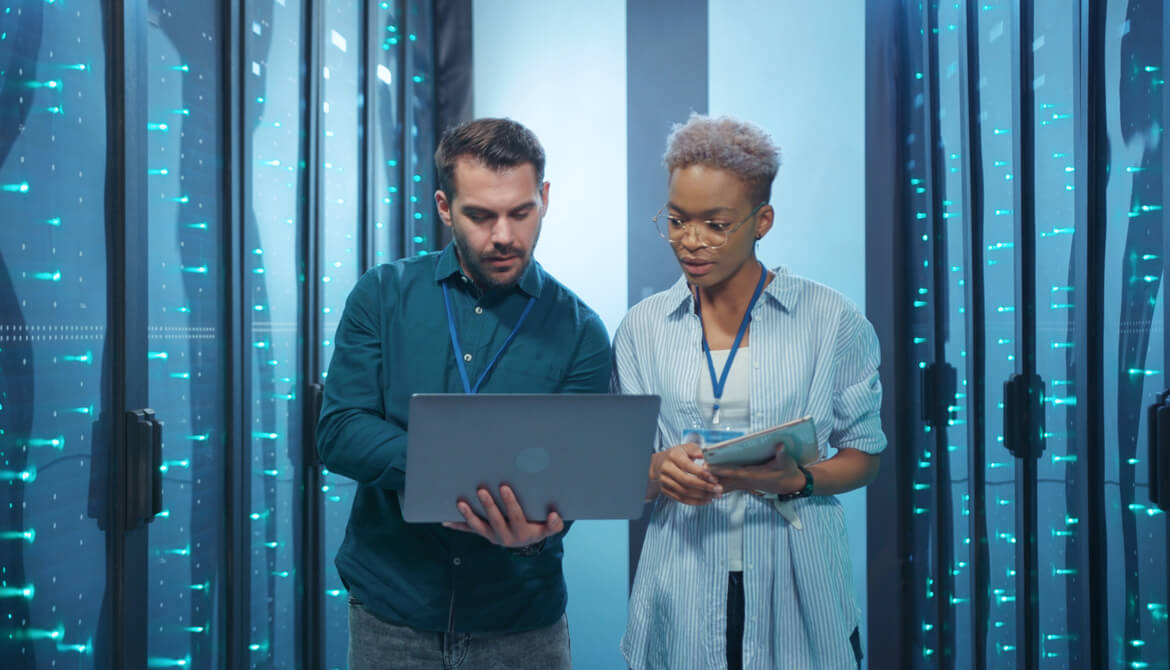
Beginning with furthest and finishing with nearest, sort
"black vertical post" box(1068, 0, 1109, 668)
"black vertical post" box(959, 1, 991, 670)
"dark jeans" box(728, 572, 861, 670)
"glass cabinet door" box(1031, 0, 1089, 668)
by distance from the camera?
"black vertical post" box(959, 1, 991, 670)
"glass cabinet door" box(1031, 0, 1089, 668)
"black vertical post" box(1068, 0, 1109, 668)
"dark jeans" box(728, 572, 861, 670)

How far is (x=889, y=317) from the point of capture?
3.24 meters

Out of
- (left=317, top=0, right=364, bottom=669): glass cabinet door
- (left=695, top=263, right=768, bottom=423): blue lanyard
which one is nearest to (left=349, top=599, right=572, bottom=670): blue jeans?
(left=695, top=263, right=768, bottom=423): blue lanyard

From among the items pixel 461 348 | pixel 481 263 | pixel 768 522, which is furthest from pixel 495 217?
pixel 768 522

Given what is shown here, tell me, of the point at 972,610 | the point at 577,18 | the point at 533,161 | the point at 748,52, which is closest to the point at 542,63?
the point at 577,18

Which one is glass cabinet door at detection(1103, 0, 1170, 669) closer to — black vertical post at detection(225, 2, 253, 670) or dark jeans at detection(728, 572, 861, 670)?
dark jeans at detection(728, 572, 861, 670)

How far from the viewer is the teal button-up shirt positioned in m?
1.46

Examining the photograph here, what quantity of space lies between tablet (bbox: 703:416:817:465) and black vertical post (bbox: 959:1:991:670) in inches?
53.5

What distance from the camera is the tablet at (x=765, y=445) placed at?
132 centimetres

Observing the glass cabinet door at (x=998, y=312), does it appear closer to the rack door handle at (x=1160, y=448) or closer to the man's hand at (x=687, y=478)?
the rack door handle at (x=1160, y=448)

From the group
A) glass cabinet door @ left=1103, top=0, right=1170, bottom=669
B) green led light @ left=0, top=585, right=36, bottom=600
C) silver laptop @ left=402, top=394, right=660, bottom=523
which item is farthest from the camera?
glass cabinet door @ left=1103, top=0, right=1170, bottom=669

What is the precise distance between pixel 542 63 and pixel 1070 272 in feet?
7.62

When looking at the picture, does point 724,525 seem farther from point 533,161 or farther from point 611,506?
point 533,161

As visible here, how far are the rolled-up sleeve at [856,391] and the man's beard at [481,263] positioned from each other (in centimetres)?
62

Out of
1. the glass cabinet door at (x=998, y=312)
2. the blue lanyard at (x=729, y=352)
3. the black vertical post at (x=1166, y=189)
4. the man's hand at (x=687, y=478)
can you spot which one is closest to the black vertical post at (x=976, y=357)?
the glass cabinet door at (x=998, y=312)
